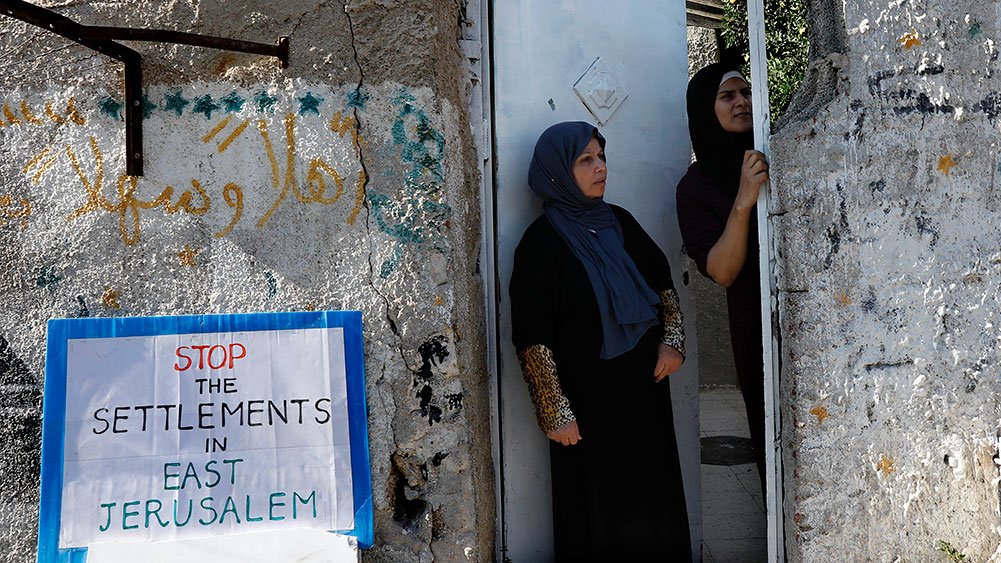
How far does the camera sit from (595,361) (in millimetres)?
3137

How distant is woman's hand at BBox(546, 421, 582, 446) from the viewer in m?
3.02

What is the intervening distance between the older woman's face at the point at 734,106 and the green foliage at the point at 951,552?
1.50m

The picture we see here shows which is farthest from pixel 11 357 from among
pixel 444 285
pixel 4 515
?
pixel 444 285

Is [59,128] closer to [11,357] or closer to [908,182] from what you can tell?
[11,357]

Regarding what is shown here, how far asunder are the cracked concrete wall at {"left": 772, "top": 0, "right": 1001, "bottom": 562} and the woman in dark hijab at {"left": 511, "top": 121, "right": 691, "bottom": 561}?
0.58 m

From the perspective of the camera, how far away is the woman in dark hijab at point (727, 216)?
10.3 ft

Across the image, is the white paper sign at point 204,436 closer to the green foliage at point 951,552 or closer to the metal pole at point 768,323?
the metal pole at point 768,323

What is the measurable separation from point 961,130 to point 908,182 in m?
0.22

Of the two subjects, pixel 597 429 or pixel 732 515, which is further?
pixel 732 515

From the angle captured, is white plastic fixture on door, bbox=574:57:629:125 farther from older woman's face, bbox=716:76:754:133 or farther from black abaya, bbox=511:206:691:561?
black abaya, bbox=511:206:691:561

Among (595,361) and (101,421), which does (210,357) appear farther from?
(595,361)

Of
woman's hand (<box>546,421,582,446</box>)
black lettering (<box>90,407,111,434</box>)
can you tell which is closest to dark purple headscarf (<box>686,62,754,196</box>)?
woman's hand (<box>546,421,582,446</box>)

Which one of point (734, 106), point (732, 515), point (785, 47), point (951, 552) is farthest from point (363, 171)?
point (785, 47)

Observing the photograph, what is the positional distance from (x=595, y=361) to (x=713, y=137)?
921mm
